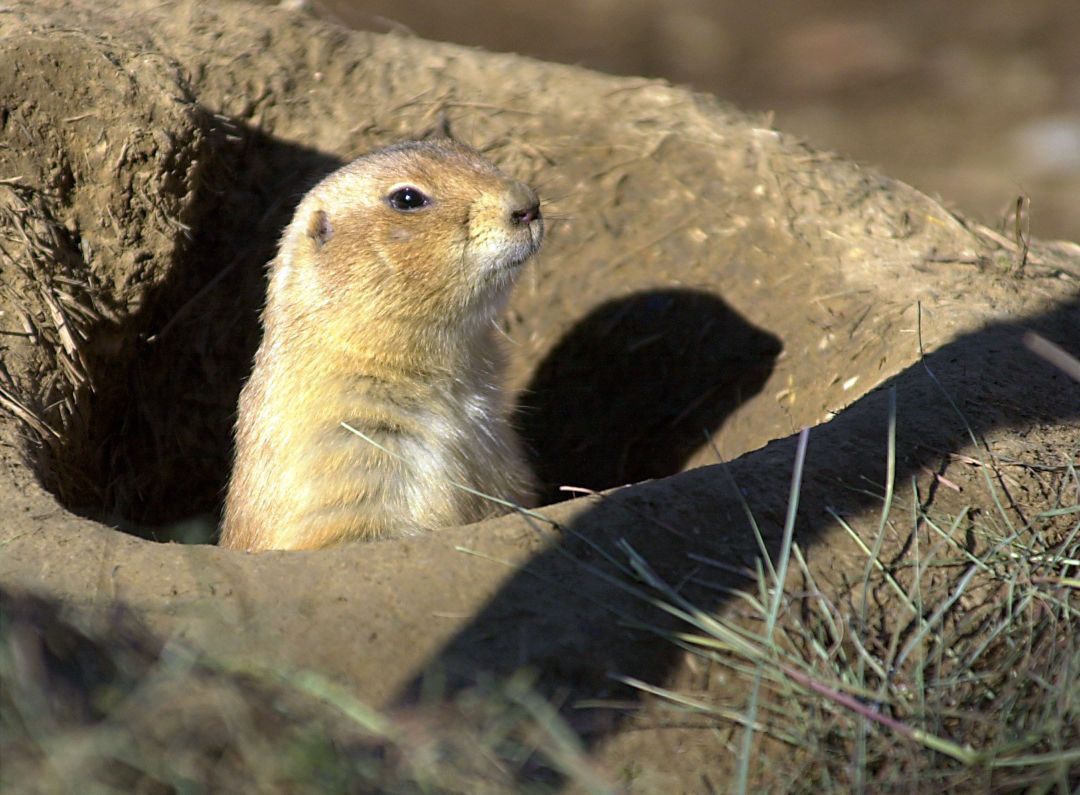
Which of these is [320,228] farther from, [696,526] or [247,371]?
[696,526]

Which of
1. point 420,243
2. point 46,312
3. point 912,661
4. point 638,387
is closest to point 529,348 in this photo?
point 638,387

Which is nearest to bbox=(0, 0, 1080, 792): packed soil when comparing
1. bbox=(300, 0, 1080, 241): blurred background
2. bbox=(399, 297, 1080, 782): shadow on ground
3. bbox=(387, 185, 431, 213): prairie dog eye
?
bbox=(399, 297, 1080, 782): shadow on ground

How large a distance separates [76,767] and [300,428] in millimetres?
2187

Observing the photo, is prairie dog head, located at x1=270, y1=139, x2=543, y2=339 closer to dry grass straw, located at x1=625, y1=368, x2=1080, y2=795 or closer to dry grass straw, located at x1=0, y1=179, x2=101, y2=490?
dry grass straw, located at x1=0, y1=179, x2=101, y2=490

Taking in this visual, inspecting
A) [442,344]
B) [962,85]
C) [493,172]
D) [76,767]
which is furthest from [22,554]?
[962,85]

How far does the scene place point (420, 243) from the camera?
4434 millimetres

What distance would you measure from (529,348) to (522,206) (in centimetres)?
203

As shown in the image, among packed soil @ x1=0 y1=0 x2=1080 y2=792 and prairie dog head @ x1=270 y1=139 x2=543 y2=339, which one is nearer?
packed soil @ x1=0 y1=0 x2=1080 y2=792

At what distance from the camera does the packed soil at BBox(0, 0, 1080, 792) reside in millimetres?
3168

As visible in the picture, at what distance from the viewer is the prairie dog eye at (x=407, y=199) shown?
4.52m

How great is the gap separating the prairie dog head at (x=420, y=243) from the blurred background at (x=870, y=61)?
622 centimetres

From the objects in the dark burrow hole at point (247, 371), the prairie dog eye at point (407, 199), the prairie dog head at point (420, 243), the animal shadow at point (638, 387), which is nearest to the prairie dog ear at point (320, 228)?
the prairie dog head at point (420, 243)

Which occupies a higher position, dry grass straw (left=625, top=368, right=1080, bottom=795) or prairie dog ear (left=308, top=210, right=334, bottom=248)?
prairie dog ear (left=308, top=210, right=334, bottom=248)

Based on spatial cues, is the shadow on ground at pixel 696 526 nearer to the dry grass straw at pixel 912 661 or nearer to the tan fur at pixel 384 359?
the dry grass straw at pixel 912 661
